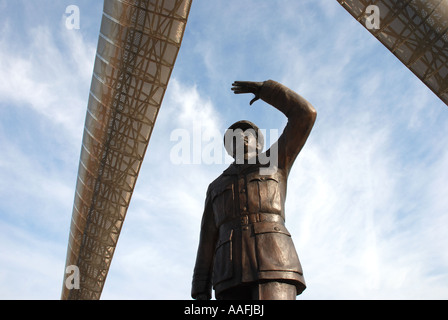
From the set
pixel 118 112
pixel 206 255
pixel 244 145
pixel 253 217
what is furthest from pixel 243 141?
pixel 118 112

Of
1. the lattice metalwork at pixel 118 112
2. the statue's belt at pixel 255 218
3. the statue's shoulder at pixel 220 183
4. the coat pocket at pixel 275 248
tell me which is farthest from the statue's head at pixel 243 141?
the lattice metalwork at pixel 118 112

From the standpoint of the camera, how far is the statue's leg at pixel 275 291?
224 centimetres

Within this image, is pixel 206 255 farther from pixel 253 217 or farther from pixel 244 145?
pixel 244 145

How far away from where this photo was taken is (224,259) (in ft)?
8.27

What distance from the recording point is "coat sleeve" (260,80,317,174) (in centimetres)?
279

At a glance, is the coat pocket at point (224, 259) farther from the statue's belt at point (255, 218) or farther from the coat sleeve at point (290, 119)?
the coat sleeve at point (290, 119)

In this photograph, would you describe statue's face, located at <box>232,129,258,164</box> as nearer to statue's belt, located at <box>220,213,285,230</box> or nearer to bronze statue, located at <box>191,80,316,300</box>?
bronze statue, located at <box>191,80,316,300</box>

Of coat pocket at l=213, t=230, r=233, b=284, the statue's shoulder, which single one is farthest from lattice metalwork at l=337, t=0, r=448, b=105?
coat pocket at l=213, t=230, r=233, b=284

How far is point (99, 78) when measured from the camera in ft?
43.5

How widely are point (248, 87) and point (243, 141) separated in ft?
1.44

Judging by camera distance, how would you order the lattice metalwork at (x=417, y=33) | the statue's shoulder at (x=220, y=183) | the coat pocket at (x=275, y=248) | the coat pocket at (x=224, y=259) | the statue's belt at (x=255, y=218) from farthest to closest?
the lattice metalwork at (x=417, y=33) → the statue's shoulder at (x=220, y=183) → the statue's belt at (x=255, y=218) → the coat pocket at (x=224, y=259) → the coat pocket at (x=275, y=248)

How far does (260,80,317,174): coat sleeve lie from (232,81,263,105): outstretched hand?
0.19 ft

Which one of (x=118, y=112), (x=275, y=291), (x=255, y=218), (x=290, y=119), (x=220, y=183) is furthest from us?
(x=118, y=112)

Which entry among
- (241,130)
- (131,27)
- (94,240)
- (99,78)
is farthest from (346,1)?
(94,240)
